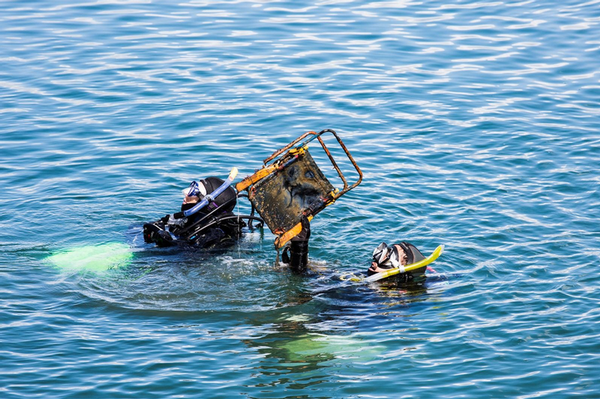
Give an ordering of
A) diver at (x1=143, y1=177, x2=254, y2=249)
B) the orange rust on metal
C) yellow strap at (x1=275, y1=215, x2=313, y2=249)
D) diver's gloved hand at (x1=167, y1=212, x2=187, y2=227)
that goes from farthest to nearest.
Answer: diver's gloved hand at (x1=167, y1=212, x2=187, y2=227) → diver at (x1=143, y1=177, x2=254, y2=249) → the orange rust on metal → yellow strap at (x1=275, y1=215, x2=313, y2=249)

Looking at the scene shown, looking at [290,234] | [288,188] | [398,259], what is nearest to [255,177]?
[288,188]

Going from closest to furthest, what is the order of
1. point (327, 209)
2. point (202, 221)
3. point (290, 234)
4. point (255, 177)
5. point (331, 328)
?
point (331, 328)
point (290, 234)
point (255, 177)
point (202, 221)
point (327, 209)

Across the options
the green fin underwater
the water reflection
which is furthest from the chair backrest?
the green fin underwater

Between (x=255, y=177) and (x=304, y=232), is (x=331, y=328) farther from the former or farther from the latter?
(x=255, y=177)

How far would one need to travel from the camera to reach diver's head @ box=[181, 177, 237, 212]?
10.3 meters

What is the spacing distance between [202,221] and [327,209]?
2.74 meters

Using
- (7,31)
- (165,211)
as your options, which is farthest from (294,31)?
(165,211)

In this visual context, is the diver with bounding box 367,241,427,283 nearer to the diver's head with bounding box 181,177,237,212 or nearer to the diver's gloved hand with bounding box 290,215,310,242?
the diver's gloved hand with bounding box 290,215,310,242

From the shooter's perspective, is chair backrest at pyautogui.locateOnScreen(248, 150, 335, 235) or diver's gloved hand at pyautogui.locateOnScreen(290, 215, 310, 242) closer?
diver's gloved hand at pyautogui.locateOnScreen(290, 215, 310, 242)

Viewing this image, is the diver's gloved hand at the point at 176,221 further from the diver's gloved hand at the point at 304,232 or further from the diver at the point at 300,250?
the diver's gloved hand at the point at 304,232

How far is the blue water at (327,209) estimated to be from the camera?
8125 mm

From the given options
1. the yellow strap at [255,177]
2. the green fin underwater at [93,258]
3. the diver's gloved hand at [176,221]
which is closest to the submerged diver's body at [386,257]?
the yellow strap at [255,177]

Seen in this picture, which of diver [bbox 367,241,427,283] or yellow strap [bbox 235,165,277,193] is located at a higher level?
yellow strap [bbox 235,165,277,193]

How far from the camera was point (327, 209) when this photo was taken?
12453 mm
